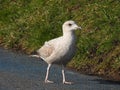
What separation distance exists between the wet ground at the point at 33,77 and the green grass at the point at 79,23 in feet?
2.29

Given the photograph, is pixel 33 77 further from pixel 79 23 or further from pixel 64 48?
pixel 79 23

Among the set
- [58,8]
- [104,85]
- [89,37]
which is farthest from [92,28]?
[104,85]

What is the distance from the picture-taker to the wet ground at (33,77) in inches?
499

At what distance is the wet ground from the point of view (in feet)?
41.5

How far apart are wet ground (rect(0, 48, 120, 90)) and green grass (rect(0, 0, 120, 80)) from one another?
2.29 feet

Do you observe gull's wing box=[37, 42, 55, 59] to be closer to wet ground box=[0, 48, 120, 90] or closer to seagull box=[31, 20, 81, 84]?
seagull box=[31, 20, 81, 84]

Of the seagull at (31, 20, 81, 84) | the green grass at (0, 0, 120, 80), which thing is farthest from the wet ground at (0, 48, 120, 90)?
the green grass at (0, 0, 120, 80)

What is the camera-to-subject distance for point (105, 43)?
616 inches

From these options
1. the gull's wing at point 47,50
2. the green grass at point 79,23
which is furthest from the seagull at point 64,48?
the green grass at point 79,23

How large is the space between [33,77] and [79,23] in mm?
4104

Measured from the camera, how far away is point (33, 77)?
13.7 meters

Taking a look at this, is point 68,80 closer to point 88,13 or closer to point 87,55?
point 87,55

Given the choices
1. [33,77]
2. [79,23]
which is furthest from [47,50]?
A: [79,23]

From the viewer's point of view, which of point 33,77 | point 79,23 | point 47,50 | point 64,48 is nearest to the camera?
point 64,48
